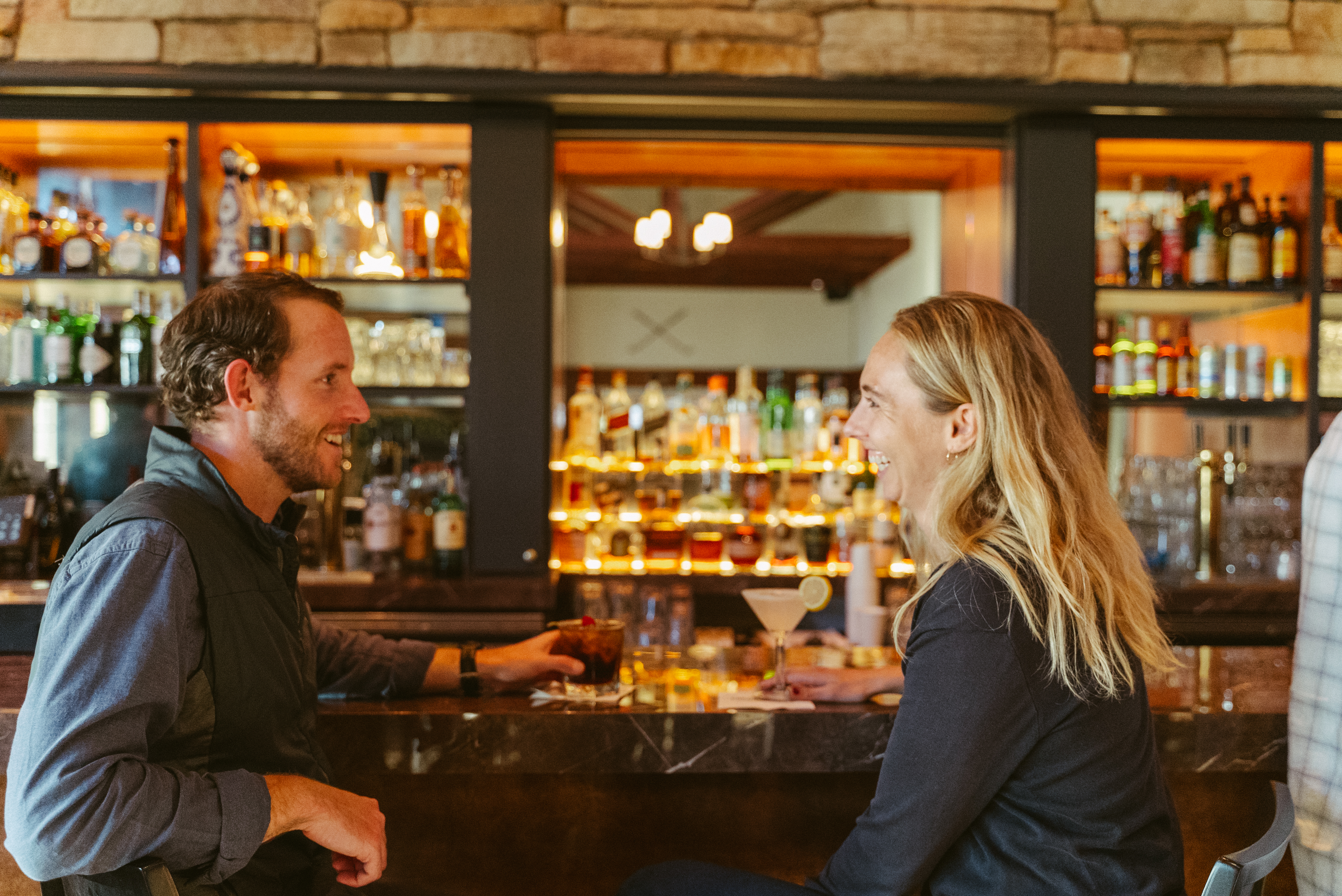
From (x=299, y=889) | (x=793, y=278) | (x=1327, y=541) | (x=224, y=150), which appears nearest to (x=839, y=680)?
(x=1327, y=541)

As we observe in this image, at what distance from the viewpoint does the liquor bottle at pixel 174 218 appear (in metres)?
3.43

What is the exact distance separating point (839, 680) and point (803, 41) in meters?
2.20

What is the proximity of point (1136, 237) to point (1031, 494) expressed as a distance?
8.76 feet

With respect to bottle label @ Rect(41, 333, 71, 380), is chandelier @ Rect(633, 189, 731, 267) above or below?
above

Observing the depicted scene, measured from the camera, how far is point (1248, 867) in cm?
103

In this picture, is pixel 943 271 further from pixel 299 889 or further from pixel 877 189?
pixel 299 889

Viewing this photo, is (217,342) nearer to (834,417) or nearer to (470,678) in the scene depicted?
(470,678)

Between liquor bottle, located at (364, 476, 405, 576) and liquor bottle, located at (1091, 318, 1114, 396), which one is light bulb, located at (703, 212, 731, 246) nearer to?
liquor bottle, located at (1091, 318, 1114, 396)

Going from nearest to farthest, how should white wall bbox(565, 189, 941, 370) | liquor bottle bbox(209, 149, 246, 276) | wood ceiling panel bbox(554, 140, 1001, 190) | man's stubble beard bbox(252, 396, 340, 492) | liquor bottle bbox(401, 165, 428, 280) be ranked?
man's stubble beard bbox(252, 396, 340, 492) < liquor bottle bbox(209, 149, 246, 276) < liquor bottle bbox(401, 165, 428, 280) < wood ceiling panel bbox(554, 140, 1001, 190) < white wall bbox(565, 189, 941, 370)

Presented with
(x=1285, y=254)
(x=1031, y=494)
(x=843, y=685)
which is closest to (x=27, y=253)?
(x=843, y=685)

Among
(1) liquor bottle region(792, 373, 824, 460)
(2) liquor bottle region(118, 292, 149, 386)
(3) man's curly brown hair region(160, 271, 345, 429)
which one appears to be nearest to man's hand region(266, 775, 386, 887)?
(3) man's curly brown hair region(160, 271, 345, 429)

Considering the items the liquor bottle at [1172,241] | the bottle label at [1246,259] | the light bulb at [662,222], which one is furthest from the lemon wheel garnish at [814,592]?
the light bulb at [662,222]

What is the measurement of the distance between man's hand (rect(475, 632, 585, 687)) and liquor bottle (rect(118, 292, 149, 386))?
230 cm

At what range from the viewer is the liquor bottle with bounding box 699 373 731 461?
159 inches
